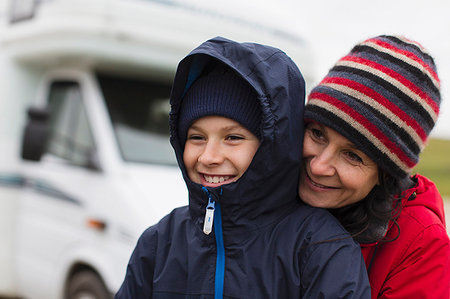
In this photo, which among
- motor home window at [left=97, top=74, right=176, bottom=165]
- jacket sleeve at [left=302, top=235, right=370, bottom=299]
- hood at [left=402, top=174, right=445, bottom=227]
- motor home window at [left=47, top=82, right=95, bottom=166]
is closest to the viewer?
jacket sleeve at [left=302, top=235, right=370, bottom=299]

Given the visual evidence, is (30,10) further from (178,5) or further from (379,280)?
(379,280)

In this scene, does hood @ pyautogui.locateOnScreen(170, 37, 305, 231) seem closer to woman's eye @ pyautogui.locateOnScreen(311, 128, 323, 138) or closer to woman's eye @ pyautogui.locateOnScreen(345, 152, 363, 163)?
woman's eye @ pyautogui.locateOnScreen(311, 128, 323, 138)

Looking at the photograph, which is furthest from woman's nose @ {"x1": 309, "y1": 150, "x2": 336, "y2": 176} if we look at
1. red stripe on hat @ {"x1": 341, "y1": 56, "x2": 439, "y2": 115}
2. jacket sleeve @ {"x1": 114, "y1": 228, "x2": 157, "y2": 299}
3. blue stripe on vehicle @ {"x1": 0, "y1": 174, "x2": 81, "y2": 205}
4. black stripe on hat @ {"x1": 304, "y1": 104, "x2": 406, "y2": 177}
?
blue stripe on vehicle @ {"x1": 0, "y1": 174, "x2": 81, "y2": 205}

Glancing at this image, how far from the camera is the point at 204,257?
1787mm

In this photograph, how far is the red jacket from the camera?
5.57ft

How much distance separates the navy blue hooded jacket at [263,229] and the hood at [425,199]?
333 mm

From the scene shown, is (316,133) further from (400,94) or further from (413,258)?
(413,258)

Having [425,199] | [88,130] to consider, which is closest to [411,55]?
[425,199]

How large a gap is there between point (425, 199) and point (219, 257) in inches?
31.6

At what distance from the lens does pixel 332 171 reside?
1.85 meters

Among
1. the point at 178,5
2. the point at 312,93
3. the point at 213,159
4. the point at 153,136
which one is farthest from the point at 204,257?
the point at 178,5

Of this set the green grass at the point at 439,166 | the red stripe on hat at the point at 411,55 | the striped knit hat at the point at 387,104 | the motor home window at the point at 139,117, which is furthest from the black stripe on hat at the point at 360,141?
the green grass at the point at 439,166

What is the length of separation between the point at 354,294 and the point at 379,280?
10.1 inches

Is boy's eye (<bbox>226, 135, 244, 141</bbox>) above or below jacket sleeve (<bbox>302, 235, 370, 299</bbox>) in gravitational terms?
above
